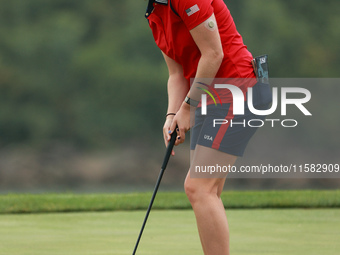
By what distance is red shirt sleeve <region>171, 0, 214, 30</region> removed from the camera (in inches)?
75.3

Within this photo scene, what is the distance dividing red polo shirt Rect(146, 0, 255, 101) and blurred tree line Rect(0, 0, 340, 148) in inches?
174

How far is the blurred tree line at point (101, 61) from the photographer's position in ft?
21.4

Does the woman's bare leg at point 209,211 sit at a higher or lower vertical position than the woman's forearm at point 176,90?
lower

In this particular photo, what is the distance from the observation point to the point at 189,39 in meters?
2.03

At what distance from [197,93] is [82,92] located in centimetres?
463

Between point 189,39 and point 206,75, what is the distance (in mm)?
136

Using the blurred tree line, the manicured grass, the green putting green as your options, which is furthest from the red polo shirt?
the blurred tree line

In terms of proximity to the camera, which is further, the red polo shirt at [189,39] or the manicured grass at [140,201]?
the manicured grass at [140,201]

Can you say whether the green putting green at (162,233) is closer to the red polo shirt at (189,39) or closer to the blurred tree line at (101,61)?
the red polo shirt at (189,39)

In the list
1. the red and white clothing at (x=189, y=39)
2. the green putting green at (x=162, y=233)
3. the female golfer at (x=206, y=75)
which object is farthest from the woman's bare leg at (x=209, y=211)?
the green putting green at (x=162, y=233)

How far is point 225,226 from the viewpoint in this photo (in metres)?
2.01

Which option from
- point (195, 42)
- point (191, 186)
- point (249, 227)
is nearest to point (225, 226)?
point (191, 186)

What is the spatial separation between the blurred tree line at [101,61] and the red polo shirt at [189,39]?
443 cm

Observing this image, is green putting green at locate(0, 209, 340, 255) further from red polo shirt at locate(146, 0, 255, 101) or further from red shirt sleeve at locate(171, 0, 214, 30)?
red shirt sleeve at locate(171, 0, 214, 30)
